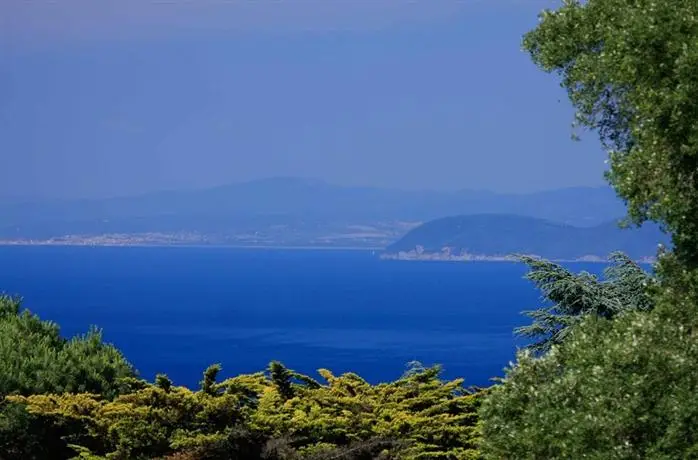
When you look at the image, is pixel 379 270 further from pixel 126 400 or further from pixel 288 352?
pixel 126 400

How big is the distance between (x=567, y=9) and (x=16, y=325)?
26.0ft

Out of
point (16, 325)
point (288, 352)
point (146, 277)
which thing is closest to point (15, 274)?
point (146, 277)

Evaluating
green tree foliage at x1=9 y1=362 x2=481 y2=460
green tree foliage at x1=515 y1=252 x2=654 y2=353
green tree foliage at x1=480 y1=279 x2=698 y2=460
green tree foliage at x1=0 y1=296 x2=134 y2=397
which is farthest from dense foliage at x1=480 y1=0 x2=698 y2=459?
green tree foliage at x1=515 y1=252 x2=654 y2=353

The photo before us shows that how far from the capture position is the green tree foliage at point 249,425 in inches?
411

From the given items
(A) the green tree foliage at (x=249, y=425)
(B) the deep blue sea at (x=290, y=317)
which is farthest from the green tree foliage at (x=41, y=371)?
(B) the deep blue sea at (x=290, y=317)

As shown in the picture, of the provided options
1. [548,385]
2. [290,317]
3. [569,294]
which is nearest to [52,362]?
[548,385]

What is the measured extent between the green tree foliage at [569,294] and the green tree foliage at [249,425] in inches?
174

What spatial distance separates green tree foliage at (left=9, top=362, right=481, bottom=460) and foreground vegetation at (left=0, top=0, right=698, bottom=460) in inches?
0.7

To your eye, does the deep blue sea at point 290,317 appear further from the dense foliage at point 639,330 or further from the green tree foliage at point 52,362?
the dense foliage at point 639,330

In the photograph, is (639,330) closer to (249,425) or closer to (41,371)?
(249,425)

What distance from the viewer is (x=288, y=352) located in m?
87.2

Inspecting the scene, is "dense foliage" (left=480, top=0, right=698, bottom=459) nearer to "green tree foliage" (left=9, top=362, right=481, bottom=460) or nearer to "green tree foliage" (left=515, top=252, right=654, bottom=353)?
"green tree foliage" (left=9, top=362, right=481, bottom=460)

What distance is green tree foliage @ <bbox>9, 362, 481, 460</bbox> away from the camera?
411 inches

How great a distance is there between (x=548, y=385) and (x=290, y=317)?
10861cm
